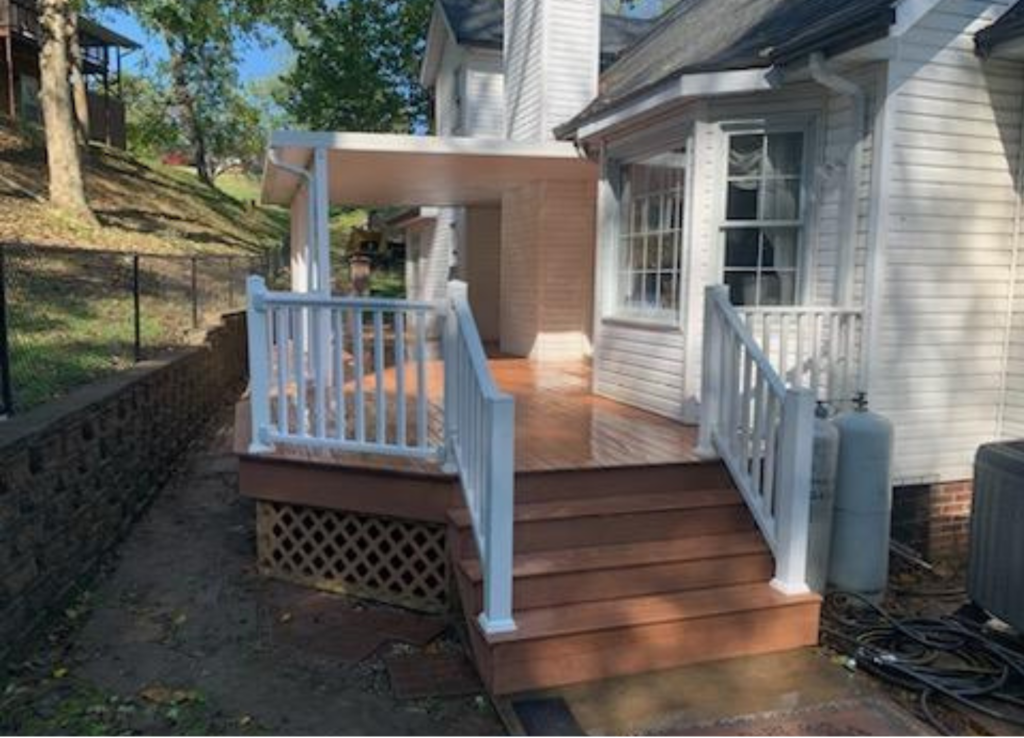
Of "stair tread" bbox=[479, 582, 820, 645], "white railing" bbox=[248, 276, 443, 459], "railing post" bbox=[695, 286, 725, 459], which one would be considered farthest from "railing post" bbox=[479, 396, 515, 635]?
"railing post" bbox=[695, 286, 725, 459]

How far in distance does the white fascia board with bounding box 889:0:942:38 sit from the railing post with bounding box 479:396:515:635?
3015 millimetres

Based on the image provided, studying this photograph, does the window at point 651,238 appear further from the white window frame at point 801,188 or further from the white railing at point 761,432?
the white railing at point 761,432

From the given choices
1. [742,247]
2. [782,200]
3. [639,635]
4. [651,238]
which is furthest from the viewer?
[651,238]

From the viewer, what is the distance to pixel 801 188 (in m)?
5.49

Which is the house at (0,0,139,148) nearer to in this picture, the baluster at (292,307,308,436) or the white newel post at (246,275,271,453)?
the white newel post at (246,275,271,453)

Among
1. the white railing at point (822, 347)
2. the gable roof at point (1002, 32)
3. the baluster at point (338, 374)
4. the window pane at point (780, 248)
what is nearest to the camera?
the baluster at point (338, 374)

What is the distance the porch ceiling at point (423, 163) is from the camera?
6781 millimetres

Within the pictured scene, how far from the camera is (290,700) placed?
356 cm

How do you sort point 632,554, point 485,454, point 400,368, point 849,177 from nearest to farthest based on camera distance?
point 485,454
point 632,554
point 400,368
point 849,177

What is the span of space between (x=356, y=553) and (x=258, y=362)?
1251 mm

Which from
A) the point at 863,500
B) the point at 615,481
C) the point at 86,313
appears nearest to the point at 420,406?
the point at 615,481

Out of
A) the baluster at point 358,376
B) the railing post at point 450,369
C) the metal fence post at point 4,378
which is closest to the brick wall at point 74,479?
the metal fence post at point 4,378

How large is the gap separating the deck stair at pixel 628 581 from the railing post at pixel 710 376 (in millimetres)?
148

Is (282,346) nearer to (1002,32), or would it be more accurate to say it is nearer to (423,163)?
(423,163)
